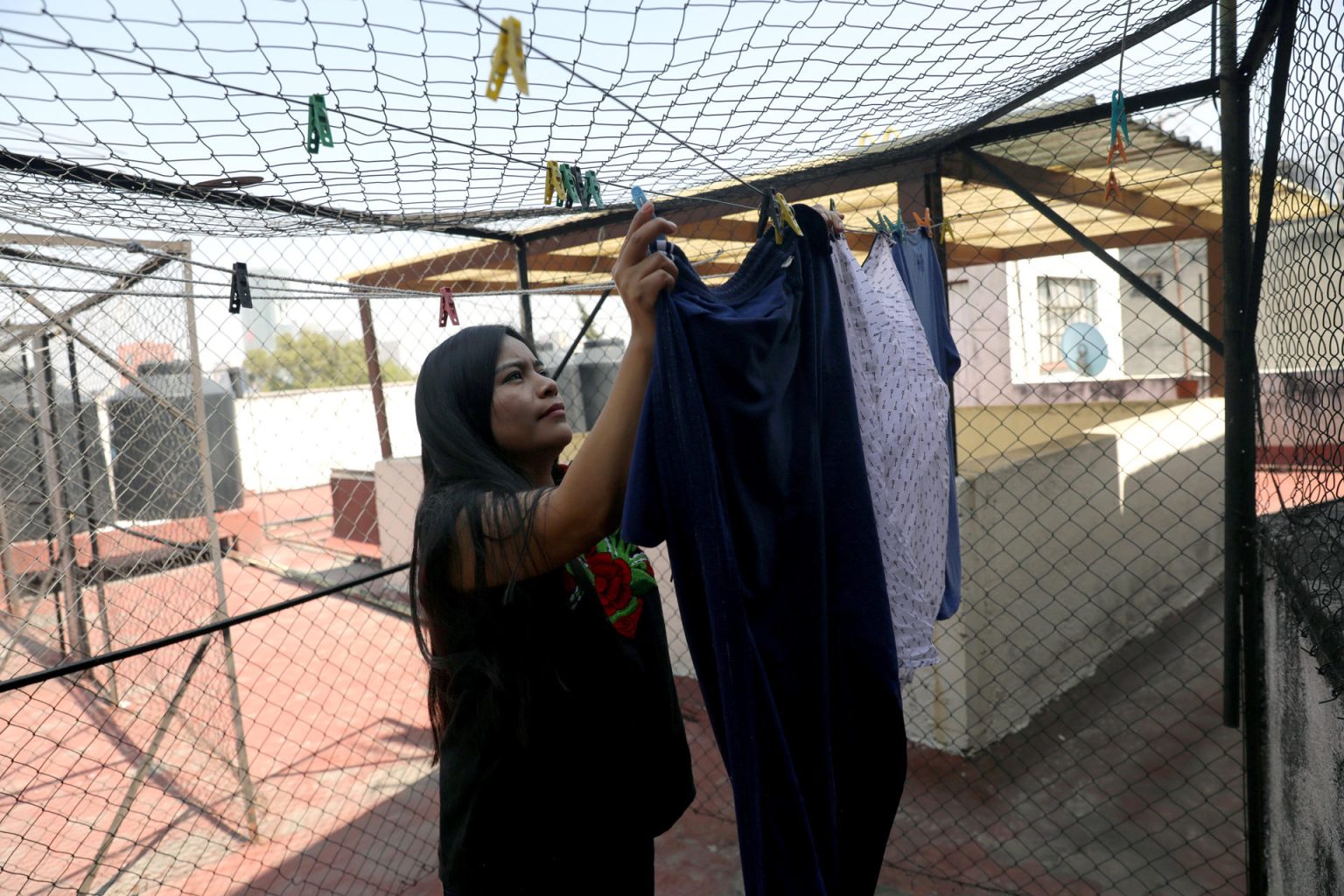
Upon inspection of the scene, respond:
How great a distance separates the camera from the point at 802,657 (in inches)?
53.1

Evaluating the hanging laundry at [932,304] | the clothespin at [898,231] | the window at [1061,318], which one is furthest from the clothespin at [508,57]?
the window at [1061,318]

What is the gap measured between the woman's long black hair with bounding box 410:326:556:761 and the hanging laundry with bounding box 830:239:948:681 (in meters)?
0.66

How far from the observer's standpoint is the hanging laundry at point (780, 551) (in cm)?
120

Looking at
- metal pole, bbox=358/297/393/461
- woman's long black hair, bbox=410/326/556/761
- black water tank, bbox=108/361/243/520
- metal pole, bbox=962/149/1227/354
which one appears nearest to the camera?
A: woman's long black hair, bbox=410/326/556/761

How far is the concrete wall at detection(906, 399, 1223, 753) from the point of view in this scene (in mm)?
4020

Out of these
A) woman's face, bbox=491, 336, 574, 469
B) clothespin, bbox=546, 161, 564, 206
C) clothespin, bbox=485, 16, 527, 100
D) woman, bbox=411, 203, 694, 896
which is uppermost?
clothespin, bbox=546, 161, 564, 206

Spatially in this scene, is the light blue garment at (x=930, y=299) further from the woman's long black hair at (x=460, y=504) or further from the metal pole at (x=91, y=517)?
the metal pole at (x=91, y=517)

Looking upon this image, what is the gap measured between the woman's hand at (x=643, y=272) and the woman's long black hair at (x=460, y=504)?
338 millimetres

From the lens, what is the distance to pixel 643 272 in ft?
4.16

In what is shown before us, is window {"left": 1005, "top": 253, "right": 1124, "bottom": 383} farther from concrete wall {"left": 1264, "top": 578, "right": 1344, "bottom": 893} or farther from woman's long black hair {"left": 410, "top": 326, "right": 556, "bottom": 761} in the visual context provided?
woman's long black hair {"left": 410, "top": 326, "right": 556, "bottom": 761}

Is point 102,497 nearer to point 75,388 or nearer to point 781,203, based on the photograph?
point 75,388

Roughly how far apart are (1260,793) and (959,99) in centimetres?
228

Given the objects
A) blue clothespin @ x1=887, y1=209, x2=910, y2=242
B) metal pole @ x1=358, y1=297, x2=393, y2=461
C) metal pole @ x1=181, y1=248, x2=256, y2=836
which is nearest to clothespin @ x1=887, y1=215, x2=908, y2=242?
blue clothespin @ x1=887, y1=209, x2=910, y2=242

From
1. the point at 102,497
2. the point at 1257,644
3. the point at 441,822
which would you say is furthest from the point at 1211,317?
the point at 102,497
